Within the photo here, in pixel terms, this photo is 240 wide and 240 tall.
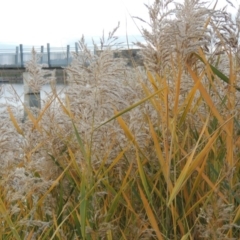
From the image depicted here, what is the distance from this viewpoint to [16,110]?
6.26 feet

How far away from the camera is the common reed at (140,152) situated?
1322 mm

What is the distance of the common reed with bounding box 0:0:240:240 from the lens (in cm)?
132

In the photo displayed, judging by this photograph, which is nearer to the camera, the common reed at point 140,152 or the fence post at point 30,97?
the common reed at point 140,152

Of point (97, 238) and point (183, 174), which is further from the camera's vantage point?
point (97, 238)

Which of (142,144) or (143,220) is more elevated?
(142,144)

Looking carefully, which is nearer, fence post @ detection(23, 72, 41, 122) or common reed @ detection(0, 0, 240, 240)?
common reed @ detection(0, 0, 240, 240)

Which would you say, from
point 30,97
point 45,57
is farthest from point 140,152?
point 45,57

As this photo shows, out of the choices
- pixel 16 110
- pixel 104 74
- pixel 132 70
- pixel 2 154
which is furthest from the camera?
pixel 132 70

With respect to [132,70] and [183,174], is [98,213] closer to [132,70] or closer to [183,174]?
[183,174]

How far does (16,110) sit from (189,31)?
830 mm

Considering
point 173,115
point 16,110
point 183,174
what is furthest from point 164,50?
point 16,110

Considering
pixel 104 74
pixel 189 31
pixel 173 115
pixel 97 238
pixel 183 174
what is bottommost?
pixel 97 238

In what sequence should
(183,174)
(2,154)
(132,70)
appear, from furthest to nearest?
(132,70)
(2,154)
(183,174)

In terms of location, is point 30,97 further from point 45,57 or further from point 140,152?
point 45,57
